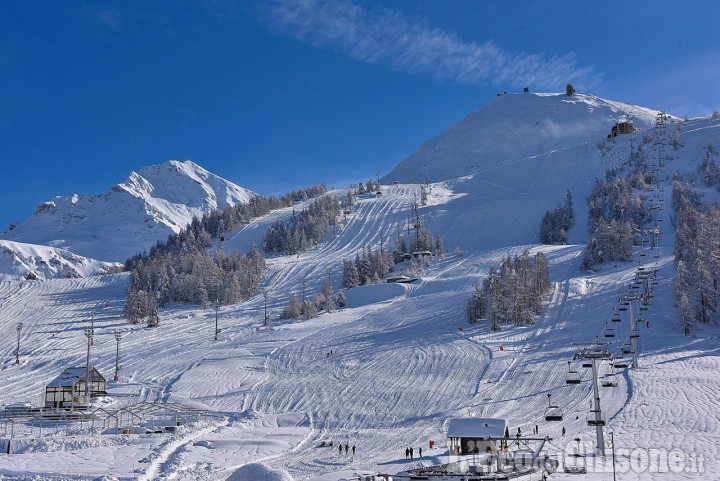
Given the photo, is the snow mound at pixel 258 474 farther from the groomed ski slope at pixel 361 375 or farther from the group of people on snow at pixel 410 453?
the group of people on snow at pixel 410 453

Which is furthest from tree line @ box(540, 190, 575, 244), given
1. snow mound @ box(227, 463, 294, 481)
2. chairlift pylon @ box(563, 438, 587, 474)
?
snow mound @ box(227, 463, 294, 481)

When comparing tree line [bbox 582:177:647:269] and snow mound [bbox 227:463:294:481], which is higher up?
tree line [bbox 582:177:647:269]

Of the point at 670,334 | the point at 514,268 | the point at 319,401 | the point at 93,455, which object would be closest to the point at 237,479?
the point at 93,455

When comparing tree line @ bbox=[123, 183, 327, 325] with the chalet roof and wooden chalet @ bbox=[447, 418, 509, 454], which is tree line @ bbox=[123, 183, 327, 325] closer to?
the chalet roof

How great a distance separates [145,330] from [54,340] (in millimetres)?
9434

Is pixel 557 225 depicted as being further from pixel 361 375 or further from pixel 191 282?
pixel 361 375

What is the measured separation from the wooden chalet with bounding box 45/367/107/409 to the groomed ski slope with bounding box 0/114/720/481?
54.5 inches

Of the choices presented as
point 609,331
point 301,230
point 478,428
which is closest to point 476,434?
point 478,428

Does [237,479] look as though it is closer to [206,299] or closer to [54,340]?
[54,340]

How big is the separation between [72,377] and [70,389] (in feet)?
3.34

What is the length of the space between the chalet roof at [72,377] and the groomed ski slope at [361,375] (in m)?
2.01

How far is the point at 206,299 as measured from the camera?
86.2 m

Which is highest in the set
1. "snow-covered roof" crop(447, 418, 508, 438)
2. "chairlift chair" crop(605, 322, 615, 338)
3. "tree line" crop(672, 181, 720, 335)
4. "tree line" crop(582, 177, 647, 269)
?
"tree line" crop(582, 177, 647, 269)

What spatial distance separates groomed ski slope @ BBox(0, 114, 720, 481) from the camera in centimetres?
2847
